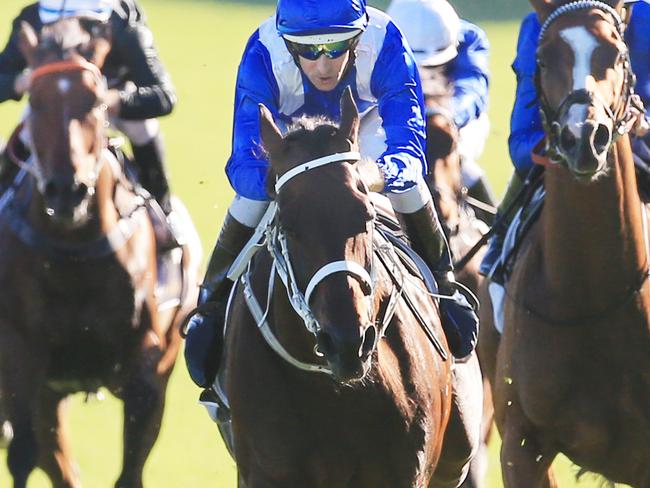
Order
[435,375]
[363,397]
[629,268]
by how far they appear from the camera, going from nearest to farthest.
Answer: [363,397], [435,375], [629,268]

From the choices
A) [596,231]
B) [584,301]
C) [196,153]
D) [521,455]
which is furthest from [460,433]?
[196,153]

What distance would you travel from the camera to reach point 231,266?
219 inches

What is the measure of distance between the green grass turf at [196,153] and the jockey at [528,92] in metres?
0.97

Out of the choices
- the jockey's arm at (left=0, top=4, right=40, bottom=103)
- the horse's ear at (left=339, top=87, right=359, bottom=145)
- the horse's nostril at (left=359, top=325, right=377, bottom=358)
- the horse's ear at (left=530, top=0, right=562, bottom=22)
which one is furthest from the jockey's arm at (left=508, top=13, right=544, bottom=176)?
the jockey's arm at (left=0, top=4, right=40, bottom=103)

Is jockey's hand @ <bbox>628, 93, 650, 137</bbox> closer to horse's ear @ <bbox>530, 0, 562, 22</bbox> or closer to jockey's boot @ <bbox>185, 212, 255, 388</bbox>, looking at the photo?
horse's ear @ <bbox>530, 0, 562, 22</bbox>

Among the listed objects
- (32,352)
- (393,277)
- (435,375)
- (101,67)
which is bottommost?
(32,352)

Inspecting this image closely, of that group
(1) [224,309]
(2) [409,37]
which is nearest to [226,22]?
(2) [409,37]

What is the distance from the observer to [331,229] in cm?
447

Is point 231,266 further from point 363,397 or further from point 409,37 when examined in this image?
point 409,37

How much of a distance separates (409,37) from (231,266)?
3494 millimetres

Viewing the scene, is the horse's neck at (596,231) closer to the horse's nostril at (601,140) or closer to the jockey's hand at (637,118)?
the jockey's hand at (637,118)

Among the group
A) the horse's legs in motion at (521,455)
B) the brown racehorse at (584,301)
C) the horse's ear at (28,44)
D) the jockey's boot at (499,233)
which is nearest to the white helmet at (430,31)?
the jockey's boot at (499,233)

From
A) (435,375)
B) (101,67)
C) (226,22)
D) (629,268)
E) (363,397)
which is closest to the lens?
(363,397)

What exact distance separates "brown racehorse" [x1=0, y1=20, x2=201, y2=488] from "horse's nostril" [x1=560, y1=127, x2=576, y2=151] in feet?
6.72
